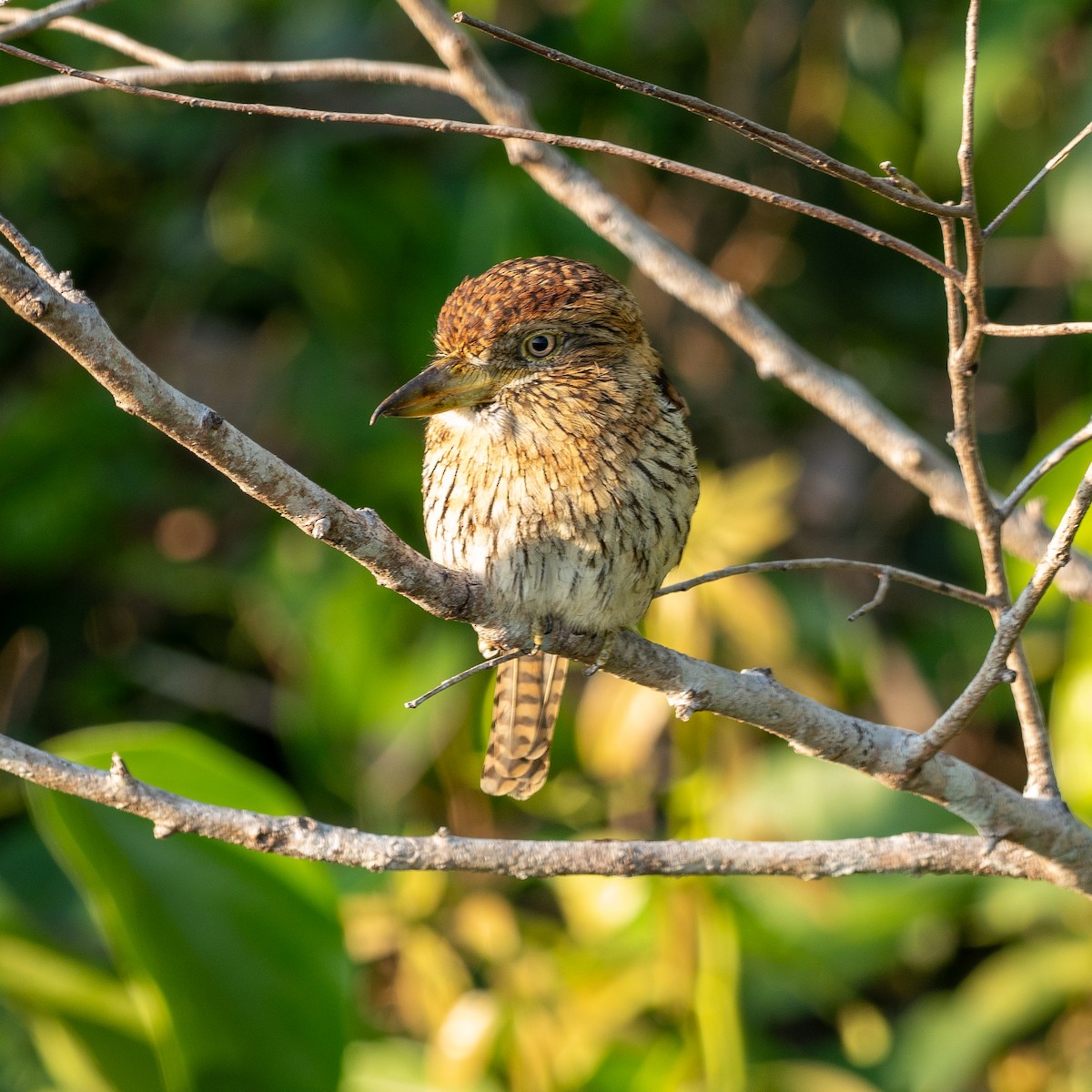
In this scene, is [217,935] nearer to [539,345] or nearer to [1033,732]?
[539,345]

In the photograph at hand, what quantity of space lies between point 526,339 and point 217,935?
1.35 m

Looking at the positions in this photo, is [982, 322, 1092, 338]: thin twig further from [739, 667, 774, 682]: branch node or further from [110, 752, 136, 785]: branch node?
[110, 752, 136, 785]: branch node

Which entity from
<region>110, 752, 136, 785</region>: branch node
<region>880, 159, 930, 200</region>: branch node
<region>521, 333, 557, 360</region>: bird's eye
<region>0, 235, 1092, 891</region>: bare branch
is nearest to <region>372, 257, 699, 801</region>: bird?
<region>521, 333, 557, 360</region>: bird's eye

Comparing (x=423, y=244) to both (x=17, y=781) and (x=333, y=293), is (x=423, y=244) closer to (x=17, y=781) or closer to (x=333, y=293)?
(x=333, y=293)

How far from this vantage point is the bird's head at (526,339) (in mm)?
2443

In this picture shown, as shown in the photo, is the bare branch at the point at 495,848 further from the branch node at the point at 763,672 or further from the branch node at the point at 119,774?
the branch node at the point at 763,672

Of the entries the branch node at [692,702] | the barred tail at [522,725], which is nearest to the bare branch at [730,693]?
the branch node at [692,702]

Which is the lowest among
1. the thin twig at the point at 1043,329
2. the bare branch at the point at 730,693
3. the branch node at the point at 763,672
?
the bare branch at the point at 730,693

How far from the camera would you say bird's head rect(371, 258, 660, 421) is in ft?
8.02

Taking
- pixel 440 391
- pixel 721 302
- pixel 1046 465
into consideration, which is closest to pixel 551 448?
pixel 440 391

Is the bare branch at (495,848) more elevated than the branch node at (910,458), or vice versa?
the branch node at (910,458)

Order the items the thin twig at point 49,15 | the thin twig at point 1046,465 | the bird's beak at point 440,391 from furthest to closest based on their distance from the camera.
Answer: the bird's beak at point 440,391 < the thin twig at point 49,15 < the thin twig at point 1046,465

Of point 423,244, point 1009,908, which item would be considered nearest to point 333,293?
point 423,244

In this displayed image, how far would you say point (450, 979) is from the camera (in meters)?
3.66
